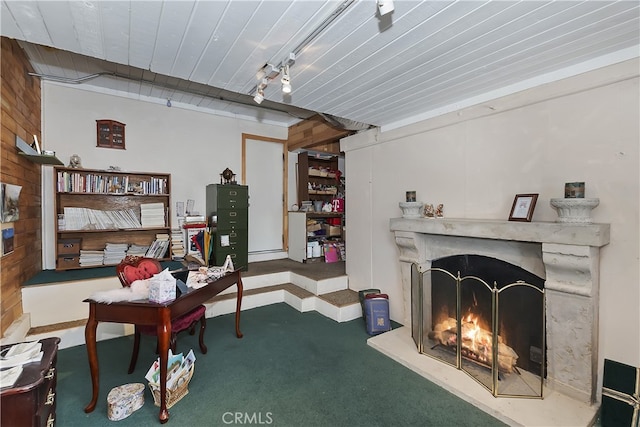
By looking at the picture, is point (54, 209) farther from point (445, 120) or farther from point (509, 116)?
point (509, 116)

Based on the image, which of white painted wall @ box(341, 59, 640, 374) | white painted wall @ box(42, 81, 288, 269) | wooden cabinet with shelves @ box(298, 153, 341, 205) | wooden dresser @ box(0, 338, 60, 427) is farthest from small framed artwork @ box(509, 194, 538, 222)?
white painted wall @ box(42, 81, 288, 269)

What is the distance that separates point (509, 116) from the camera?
236 centimetres

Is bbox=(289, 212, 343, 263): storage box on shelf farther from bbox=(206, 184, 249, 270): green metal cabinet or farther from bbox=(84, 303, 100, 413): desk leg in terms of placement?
bbox=(84, 303, 100, 413): desk leg

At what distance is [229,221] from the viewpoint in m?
4.21

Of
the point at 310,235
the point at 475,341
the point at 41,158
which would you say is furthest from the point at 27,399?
the point at 310,235

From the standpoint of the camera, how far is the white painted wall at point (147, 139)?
345cm

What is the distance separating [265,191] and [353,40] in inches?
145

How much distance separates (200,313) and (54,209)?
2333 mm

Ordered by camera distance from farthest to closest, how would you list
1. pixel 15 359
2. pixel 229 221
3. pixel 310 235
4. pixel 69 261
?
pixel 310 235, pixel 229 221, pixel 69 261, pixel 15 359

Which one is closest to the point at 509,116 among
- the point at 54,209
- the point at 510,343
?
the point at 510,343

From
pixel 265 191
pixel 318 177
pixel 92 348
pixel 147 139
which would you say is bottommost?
pixel 92 348

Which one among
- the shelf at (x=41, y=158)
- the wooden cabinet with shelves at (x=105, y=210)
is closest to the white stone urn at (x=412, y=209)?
the wooden cabinet with shelves at (x=105, y=210)

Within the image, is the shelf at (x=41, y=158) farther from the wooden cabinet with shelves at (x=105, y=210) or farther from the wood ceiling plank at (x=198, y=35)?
the wood ceiling plank at (x=198, y=35)

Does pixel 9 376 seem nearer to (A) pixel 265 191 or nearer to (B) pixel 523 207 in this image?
(B) pixel 523 207
